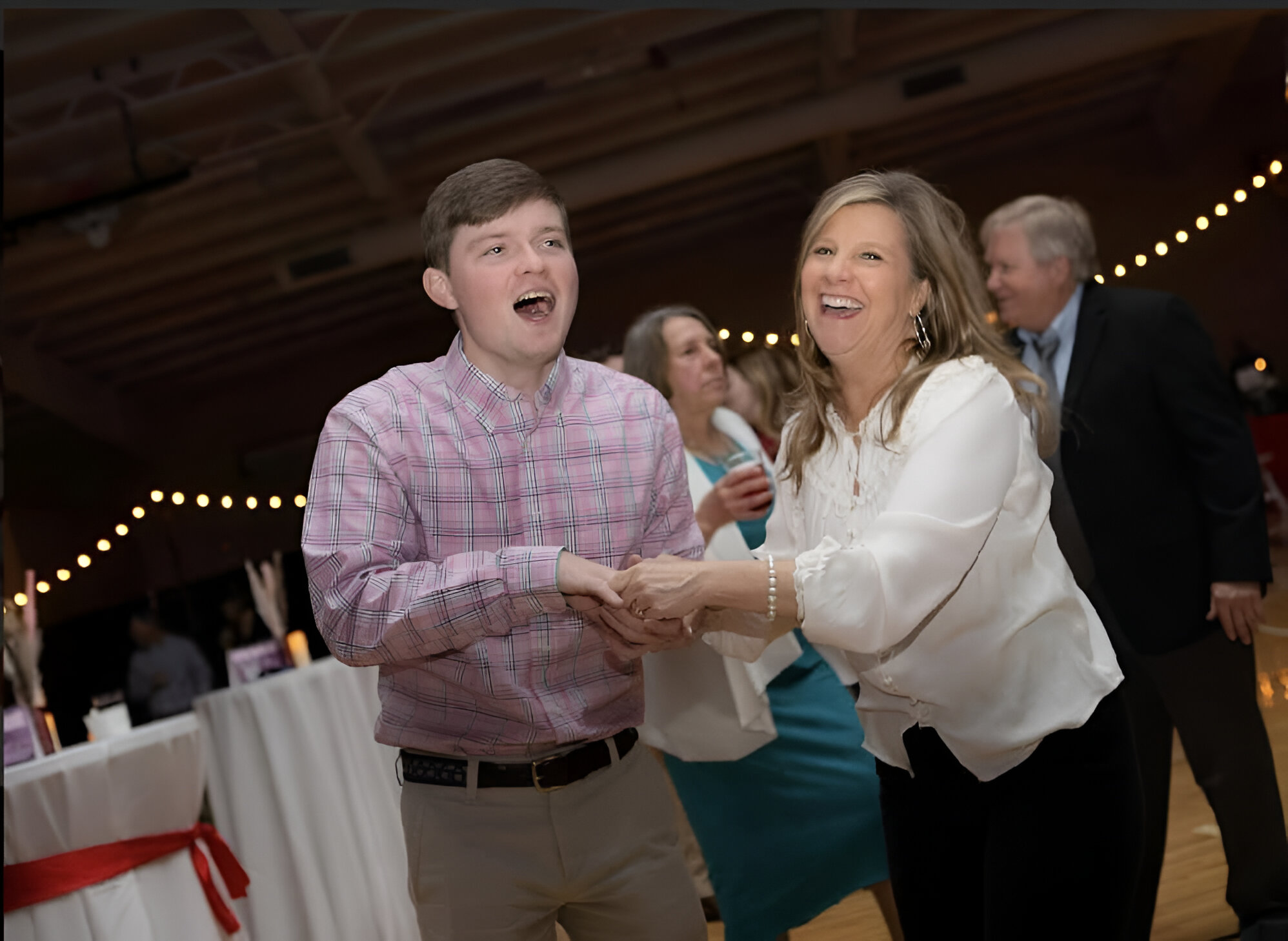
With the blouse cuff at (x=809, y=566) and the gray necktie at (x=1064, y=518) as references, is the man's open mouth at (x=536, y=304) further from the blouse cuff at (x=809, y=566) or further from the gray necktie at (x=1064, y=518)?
the gray necktie at (x=1064, y=518)

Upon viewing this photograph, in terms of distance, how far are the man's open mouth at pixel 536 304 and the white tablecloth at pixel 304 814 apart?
37.1 inches

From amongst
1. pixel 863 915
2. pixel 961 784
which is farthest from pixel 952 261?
pixel 863 915

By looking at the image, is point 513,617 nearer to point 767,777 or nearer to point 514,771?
point 514,771

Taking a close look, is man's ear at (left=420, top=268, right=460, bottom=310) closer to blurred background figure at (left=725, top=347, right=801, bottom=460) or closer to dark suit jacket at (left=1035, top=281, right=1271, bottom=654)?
A: dark suit jacket at (left=1035, top=281, right=1271, bottom=654)

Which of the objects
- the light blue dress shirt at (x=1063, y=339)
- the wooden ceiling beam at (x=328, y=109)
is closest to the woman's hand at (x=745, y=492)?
the light blue dress shirt at (x=1063, y=339)

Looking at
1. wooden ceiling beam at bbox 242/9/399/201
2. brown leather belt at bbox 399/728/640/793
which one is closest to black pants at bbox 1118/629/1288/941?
brown leather belt at bbox 399/728/640/793

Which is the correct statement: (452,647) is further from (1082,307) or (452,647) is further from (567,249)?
(1082,307)

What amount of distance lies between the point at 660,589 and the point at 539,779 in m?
0.31

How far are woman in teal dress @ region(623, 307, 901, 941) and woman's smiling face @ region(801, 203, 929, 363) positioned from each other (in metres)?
0.59

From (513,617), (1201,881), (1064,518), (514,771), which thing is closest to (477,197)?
(513,617)

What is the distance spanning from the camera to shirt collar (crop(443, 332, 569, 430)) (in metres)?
1.53

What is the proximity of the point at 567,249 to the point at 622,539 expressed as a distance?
0.41 meters

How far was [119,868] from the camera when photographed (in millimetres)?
1892

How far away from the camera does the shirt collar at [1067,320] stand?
2.30 metres
